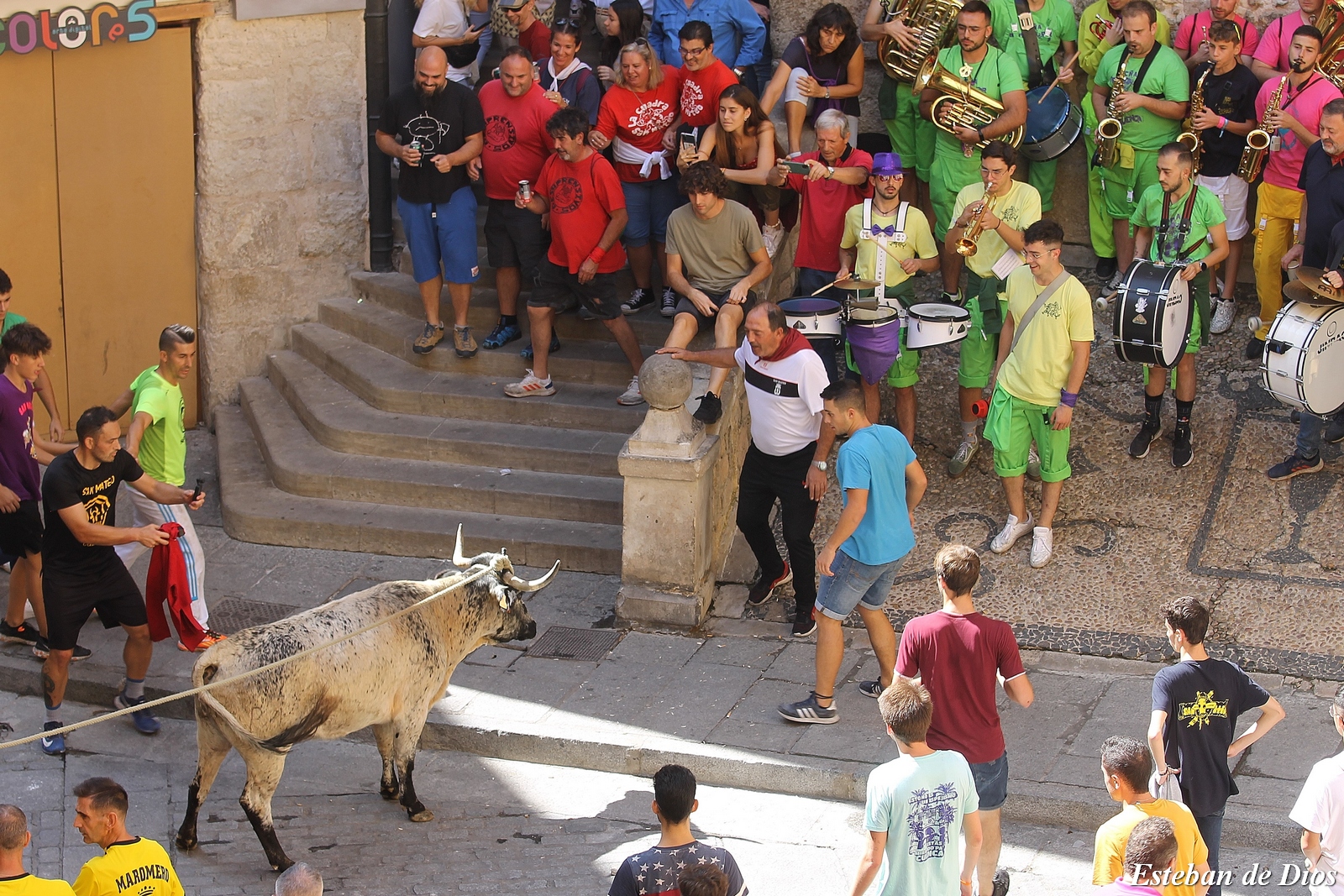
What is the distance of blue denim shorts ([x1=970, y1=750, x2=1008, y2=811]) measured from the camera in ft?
18.9

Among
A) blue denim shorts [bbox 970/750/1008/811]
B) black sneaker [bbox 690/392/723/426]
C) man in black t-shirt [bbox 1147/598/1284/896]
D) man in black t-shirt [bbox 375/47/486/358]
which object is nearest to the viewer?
man in black t-shirt [bbox 1147/598/1284/896]

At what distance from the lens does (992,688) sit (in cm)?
576

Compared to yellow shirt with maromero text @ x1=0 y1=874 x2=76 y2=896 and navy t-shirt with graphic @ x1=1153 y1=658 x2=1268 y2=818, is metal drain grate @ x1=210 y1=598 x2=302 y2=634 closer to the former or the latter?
yellow shirt with maromero text @ x1=0 y1=874 x2=76 y2=896

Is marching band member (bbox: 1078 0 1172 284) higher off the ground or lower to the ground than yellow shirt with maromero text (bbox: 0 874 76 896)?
higher

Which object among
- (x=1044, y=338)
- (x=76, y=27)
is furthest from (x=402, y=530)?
(x=76, y=27)

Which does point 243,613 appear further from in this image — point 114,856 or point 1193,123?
point 1193,123

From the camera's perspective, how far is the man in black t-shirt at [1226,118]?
9.95 meters

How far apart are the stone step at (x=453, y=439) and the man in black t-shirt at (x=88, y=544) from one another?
8.72ft

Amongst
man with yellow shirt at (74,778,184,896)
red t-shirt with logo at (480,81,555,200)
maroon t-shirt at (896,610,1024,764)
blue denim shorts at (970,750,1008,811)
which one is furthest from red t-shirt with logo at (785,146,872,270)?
man with yellow shirt at (74,778,184,896)

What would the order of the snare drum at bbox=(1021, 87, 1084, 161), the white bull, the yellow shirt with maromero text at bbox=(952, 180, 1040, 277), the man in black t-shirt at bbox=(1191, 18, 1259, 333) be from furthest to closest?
the snare drum at bbox=(1021, 87, 1084, 161) → the man in black t-shirt at bbox=(1191, 18, 1259, 333) → the yellow shirt with maromero text at bbox=(952, 180, 1040, 277) → the white bull

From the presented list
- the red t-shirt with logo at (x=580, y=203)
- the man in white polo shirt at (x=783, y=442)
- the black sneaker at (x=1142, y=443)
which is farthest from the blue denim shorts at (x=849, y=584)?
the red t-shirt with logo at (x=580, y=203)

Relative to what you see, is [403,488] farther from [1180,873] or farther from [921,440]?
[1180,873]

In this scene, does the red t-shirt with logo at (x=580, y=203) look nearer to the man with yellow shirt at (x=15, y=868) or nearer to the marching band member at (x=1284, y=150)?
the marching band member at (x=1284, y=150)

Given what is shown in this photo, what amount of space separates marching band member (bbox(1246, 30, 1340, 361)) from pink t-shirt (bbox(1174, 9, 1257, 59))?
37cm
